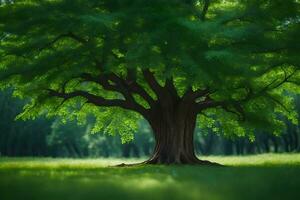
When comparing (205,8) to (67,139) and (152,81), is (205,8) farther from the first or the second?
(67,139)

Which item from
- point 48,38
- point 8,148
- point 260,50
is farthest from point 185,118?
point 8,148

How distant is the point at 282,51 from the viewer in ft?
89.5

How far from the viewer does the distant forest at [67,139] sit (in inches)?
3017

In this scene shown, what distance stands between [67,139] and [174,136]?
5801cm

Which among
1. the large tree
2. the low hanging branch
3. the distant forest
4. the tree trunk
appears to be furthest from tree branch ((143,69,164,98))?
the distant forest

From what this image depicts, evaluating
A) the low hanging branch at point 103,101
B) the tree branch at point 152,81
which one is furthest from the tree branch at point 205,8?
the low hanging branch at point 103,101

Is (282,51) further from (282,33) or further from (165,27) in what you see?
(165,27)

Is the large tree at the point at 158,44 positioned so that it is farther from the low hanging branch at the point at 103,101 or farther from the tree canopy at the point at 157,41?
the low hanging branch at the point at 103,101

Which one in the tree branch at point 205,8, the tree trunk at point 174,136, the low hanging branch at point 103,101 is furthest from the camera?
the low hanging branch at point 103,101

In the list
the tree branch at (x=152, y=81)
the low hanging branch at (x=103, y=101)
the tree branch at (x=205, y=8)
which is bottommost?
the low hanging branch at (x=103, y=101)

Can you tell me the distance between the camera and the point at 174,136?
108ft

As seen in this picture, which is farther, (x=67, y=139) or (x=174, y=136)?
(x=67, y=139)

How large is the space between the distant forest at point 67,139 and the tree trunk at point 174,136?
123 feet

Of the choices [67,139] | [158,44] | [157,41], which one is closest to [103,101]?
[158,44]
